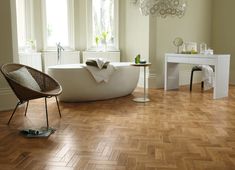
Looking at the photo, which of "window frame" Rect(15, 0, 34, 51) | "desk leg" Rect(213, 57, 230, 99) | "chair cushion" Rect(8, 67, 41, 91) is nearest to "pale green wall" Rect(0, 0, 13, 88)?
"chair cushion" Rect(8, 67, 41, 91)

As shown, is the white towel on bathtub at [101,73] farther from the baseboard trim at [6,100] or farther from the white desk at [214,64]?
the white desk at [214,64]

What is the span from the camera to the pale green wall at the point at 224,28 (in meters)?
7.09

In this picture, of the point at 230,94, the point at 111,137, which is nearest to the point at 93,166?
the point at 111,137

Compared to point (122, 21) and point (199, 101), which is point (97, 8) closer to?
point (122, 21)

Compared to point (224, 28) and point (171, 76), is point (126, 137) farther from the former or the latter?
point (224, 28)

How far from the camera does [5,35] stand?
438 centimetres

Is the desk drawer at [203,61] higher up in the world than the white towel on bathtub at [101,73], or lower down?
higher up

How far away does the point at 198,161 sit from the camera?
2545 mm

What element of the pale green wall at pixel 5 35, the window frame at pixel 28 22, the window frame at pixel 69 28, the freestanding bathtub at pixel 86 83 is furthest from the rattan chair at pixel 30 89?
the window frame at pixel 69 28

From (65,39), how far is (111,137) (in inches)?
168

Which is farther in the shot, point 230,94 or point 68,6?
point 68,6

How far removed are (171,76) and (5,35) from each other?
3.43m

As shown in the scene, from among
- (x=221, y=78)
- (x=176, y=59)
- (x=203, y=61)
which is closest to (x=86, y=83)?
(x=176, y=59)

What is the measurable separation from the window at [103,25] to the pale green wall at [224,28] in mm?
2477
